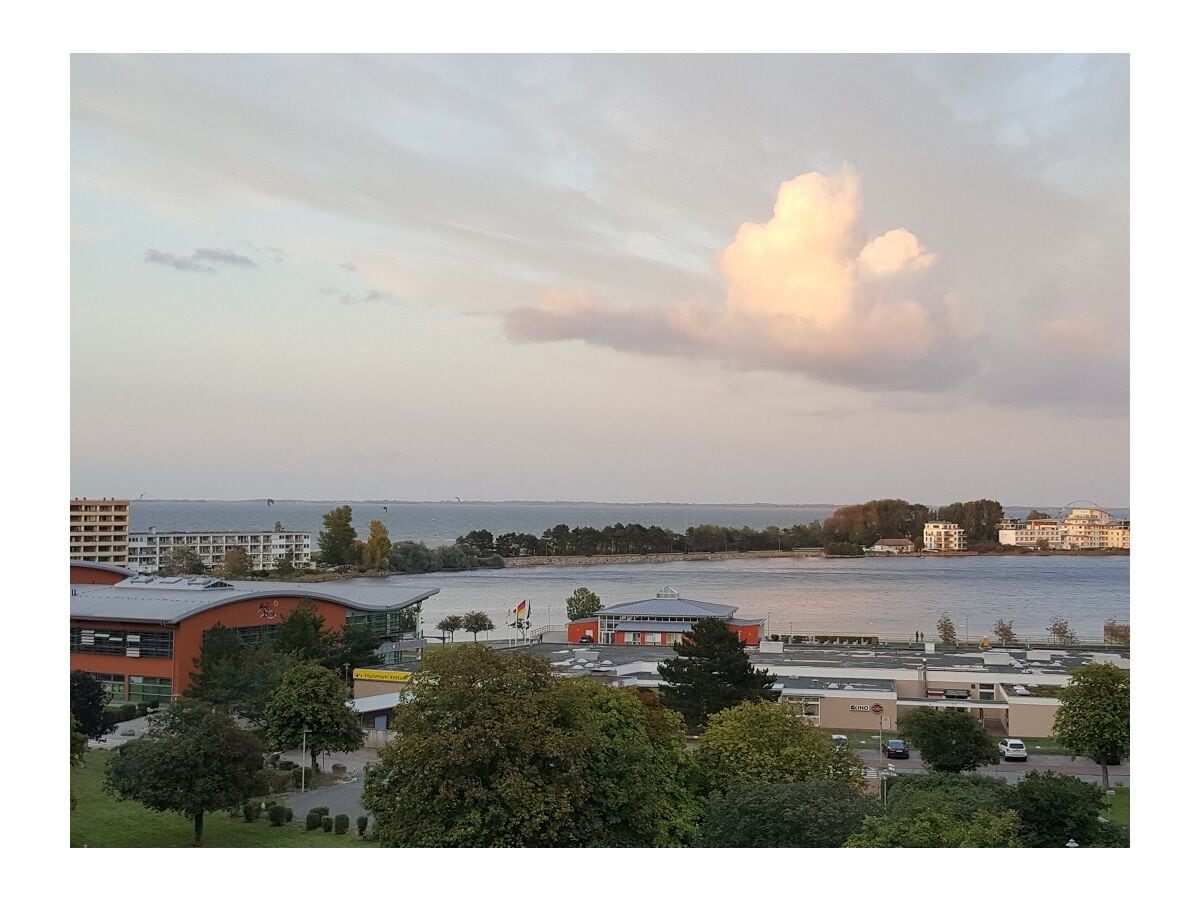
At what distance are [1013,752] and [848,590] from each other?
1298cm

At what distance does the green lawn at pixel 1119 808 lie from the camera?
22.9 ft

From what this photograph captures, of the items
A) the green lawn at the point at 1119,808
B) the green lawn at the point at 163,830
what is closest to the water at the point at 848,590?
the green lawn at the point at 1119,808

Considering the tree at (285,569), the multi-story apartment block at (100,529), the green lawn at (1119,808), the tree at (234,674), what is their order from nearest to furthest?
1. the green lawn at (1119,808)
2. the tree at (234,674)
3. the multi-story apartment block at (100,529)
4. the tree at (285,569)

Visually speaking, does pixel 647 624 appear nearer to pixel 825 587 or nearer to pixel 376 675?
pixel 376 675

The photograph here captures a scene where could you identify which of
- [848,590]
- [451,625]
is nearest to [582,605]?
[451,625]

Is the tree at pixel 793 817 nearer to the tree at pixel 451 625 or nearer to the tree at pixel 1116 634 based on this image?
the tree at pixel 451 625

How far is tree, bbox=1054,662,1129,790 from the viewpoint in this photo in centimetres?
827

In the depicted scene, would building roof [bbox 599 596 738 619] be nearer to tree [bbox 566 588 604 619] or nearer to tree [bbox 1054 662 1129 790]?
tree [bbox 566 588 604 619]

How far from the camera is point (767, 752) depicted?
645 cm

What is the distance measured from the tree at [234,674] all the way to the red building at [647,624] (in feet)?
16.9

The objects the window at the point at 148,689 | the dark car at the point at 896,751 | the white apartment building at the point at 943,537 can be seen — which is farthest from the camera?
the white apartment building at the point at 943,537

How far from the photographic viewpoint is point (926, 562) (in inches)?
1007

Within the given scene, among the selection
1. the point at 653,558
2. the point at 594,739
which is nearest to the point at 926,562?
the point at 653,558

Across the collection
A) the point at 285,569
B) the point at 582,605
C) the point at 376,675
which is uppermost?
the point at 376,675
